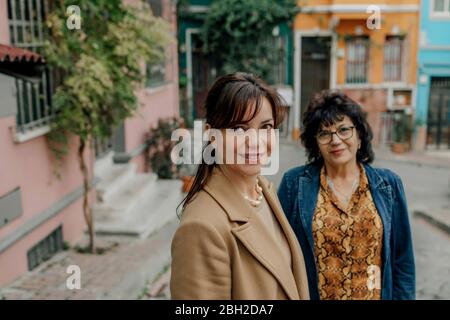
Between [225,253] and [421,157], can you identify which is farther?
[421,157]

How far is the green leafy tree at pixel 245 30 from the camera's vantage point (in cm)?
1409

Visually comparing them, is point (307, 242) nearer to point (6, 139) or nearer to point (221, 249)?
point (221, 249)

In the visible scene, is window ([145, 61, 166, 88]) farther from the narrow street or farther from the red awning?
the red awning

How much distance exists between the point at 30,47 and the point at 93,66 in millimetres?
744

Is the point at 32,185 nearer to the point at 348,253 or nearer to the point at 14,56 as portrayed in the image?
the point at 14,56

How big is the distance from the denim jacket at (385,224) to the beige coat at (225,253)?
881 millimetres

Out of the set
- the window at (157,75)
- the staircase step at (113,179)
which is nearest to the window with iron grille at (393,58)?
the window at (157,75)

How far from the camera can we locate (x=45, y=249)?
5.97 meters

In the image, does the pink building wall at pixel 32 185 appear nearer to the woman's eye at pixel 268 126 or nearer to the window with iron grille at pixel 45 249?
the window with iron grille at pixel 45 249

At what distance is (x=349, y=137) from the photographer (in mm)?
2627

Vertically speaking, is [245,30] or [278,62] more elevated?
[245,30]

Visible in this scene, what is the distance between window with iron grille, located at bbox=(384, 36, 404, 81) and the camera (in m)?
15.0

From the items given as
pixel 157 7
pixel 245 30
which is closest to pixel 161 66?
pixel 157 7

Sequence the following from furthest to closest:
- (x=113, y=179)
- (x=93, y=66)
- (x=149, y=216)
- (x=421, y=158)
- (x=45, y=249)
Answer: (x=421, y=158)
(x=113, y=179)
(x=149, y=216)
(x=45, y=249)
(x=93, y=66)
